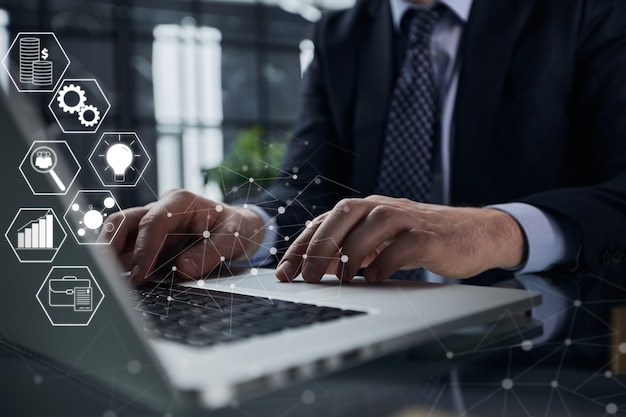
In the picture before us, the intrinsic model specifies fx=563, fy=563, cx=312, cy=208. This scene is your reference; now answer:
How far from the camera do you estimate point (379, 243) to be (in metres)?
0.40

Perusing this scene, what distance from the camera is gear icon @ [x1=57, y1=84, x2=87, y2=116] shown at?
0.38 meters

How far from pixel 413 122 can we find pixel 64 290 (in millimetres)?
490

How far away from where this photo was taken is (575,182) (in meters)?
0.70

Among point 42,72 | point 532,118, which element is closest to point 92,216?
point 42,72

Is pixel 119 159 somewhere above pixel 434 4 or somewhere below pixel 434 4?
below

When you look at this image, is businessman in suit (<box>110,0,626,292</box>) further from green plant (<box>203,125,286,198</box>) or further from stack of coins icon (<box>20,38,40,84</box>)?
stack of coins icon (<box>20,38,40,84</box>)

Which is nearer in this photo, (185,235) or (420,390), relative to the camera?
(420,390)

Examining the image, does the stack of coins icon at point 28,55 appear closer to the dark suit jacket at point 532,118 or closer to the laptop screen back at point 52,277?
the laptop screen back at point 52,277

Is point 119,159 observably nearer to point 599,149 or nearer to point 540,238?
point 540,238

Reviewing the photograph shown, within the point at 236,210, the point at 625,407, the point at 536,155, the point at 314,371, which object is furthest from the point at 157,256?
the point at 536,155

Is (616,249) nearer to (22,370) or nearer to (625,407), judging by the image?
(625,407)

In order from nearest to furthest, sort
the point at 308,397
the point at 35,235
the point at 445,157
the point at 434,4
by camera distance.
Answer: the point at 308,397 < the point at 35,235 < the point at 445,157 < the point at 434,4

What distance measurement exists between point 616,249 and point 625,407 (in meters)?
0.28

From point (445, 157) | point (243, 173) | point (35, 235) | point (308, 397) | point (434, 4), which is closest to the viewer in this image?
point (308, 397)
